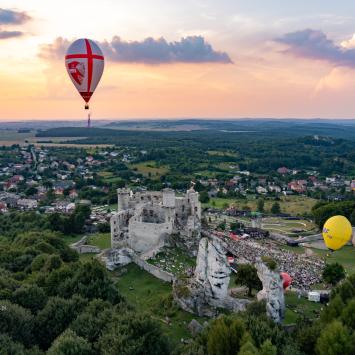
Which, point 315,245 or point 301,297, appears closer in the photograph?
point 301,297

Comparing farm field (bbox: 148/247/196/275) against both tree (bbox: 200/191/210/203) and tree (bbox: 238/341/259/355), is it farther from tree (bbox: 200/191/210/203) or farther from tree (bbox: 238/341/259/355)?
tree (bbox: 200/191/210/203)

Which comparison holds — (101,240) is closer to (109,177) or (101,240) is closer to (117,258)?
(117,258)

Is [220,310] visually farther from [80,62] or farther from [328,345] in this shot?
[80,62]

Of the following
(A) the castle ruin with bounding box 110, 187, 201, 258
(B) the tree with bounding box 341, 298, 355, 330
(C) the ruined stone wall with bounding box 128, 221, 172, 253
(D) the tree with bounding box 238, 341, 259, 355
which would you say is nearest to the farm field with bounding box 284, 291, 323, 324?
(B) the tree with bounding box 341, 298, 355, 330

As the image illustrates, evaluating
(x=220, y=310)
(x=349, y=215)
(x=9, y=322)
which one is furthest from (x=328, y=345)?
(x=349, y=215)

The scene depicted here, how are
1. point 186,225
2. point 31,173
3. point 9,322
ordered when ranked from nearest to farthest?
point 9,322 → point 186,225 → point 31,173

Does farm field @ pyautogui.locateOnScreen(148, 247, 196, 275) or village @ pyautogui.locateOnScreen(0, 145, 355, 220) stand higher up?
farm field @ pyautogui.locateOnScreen(148, 247, 196, 275)

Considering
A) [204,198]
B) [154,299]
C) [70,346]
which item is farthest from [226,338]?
[204,198]
